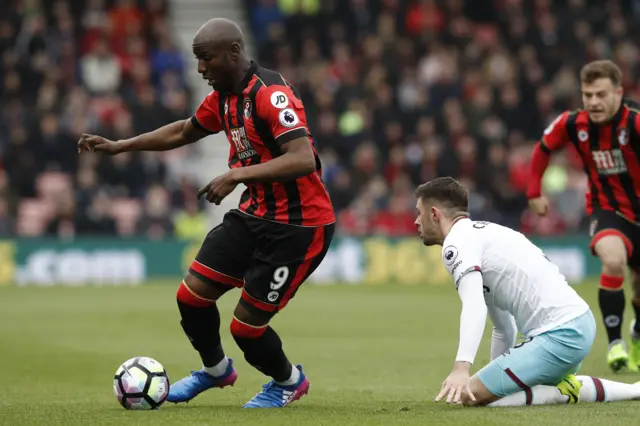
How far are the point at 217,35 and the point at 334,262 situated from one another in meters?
15.1

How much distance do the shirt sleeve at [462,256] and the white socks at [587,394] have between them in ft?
2.95

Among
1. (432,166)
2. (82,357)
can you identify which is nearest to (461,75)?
(432,166)

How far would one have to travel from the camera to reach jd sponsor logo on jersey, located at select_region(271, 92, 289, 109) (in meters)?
6.98

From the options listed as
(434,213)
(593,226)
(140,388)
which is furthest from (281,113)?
(593,226)

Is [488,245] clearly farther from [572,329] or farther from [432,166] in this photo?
[432,166]

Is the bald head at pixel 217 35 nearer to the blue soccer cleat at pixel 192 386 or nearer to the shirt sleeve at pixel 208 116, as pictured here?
the shirt sleeve at pixel 208 116

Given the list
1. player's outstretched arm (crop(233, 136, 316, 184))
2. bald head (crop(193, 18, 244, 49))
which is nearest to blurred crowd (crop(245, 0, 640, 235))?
bald head (crop(193, 18, 244, 49))

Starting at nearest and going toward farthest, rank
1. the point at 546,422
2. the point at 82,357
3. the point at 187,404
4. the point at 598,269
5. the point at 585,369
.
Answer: the point at 546,422 → the point at 187,404 → the point at 585,369 → the point at 82,357 → the point at 598,269

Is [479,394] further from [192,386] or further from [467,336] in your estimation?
[192,386]

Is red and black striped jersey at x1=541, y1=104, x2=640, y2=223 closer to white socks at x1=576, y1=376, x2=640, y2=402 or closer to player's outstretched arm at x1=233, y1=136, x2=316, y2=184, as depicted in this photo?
white socks at x1=576, y1=376, x2=640, y2=402

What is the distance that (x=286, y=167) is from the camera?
6.80m

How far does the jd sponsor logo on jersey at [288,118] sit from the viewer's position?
691 cm

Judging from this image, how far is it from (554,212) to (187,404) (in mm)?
16252

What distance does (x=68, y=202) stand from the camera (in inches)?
834
